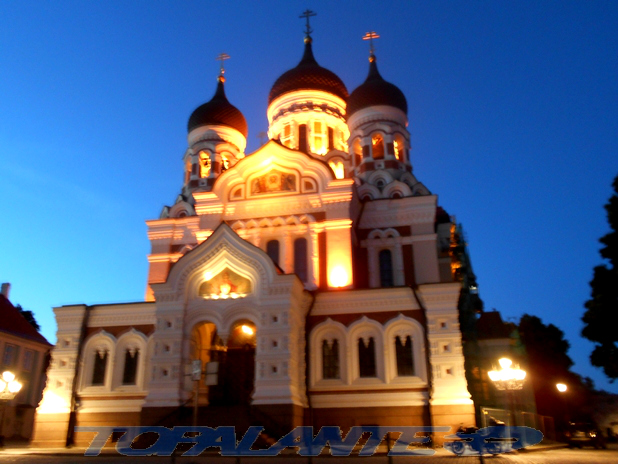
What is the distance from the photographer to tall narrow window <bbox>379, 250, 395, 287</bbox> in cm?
2394

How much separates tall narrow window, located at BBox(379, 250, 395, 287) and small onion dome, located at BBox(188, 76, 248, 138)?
1228 cm

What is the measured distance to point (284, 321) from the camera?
58.1 feet

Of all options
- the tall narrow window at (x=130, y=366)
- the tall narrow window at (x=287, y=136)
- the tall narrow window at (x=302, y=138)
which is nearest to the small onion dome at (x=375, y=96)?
the tall narrow window at (x=302, y=138)

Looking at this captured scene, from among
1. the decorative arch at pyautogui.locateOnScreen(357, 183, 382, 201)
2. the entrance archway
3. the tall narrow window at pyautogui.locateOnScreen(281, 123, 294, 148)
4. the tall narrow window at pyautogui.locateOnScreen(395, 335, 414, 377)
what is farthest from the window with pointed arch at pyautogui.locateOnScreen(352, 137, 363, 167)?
the entrance archway

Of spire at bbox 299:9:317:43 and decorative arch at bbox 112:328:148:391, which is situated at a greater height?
spire at bbox 299:9:317:43

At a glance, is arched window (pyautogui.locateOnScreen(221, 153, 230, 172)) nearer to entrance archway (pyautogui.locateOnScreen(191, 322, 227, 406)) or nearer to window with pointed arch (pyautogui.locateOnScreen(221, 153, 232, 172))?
window with pointed arch (pyautogui.locateOnScreen(221, 153, 232, 172))

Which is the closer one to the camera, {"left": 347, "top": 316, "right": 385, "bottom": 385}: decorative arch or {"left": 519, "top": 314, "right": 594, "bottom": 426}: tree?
{"left": 347, "top": 316, "right": 385, "bottom": 385}: decorative arch

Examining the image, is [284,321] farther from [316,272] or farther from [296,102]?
[296,102]

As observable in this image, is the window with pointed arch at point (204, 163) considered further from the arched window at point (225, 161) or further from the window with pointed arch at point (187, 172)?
the arched window at point (225, 161)

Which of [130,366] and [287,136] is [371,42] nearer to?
[287,136]

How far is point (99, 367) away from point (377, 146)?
16643mm

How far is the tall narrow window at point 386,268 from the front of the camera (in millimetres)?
23938

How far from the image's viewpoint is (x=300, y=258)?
882 inches

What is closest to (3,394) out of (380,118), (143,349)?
(143,349)
